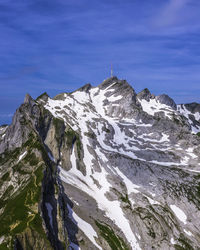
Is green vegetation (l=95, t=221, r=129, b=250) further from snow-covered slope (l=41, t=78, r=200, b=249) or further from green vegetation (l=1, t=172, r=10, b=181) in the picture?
green vegetation (l=1, t=172, r=10, b=181)

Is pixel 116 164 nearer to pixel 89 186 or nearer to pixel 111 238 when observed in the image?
pixel 89 186

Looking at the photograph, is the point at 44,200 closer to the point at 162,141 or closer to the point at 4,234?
the point at 4,234

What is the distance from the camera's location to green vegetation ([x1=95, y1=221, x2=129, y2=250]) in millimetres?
90956

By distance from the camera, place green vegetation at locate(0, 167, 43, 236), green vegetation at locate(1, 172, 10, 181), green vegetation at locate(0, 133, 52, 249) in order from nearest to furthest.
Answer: green vegetation at locate(0, 133, 52, 249), green vegetation at locate(0, 167, 43, 236), green vegetation at locate(1, 172, 10, 181)

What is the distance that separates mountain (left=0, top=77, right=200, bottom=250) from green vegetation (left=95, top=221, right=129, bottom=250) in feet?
1.49

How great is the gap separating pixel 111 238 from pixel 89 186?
3350 cm

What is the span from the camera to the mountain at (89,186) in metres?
74.6

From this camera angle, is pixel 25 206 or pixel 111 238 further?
pixel 111 238

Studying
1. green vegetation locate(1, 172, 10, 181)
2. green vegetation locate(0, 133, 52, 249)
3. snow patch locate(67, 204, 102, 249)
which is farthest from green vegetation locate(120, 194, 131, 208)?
green vegetation locate(1, 172, 10, 181)

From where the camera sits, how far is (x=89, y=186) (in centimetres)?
12450

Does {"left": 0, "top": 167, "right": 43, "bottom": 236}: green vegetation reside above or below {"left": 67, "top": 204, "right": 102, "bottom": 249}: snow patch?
above

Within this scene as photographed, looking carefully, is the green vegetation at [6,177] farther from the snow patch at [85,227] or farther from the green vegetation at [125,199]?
the green vegetation at [125,199]

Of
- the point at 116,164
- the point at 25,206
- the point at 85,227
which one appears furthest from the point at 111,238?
the point at 116,164

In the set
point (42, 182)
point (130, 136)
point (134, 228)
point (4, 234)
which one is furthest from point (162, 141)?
point (4, 234)
